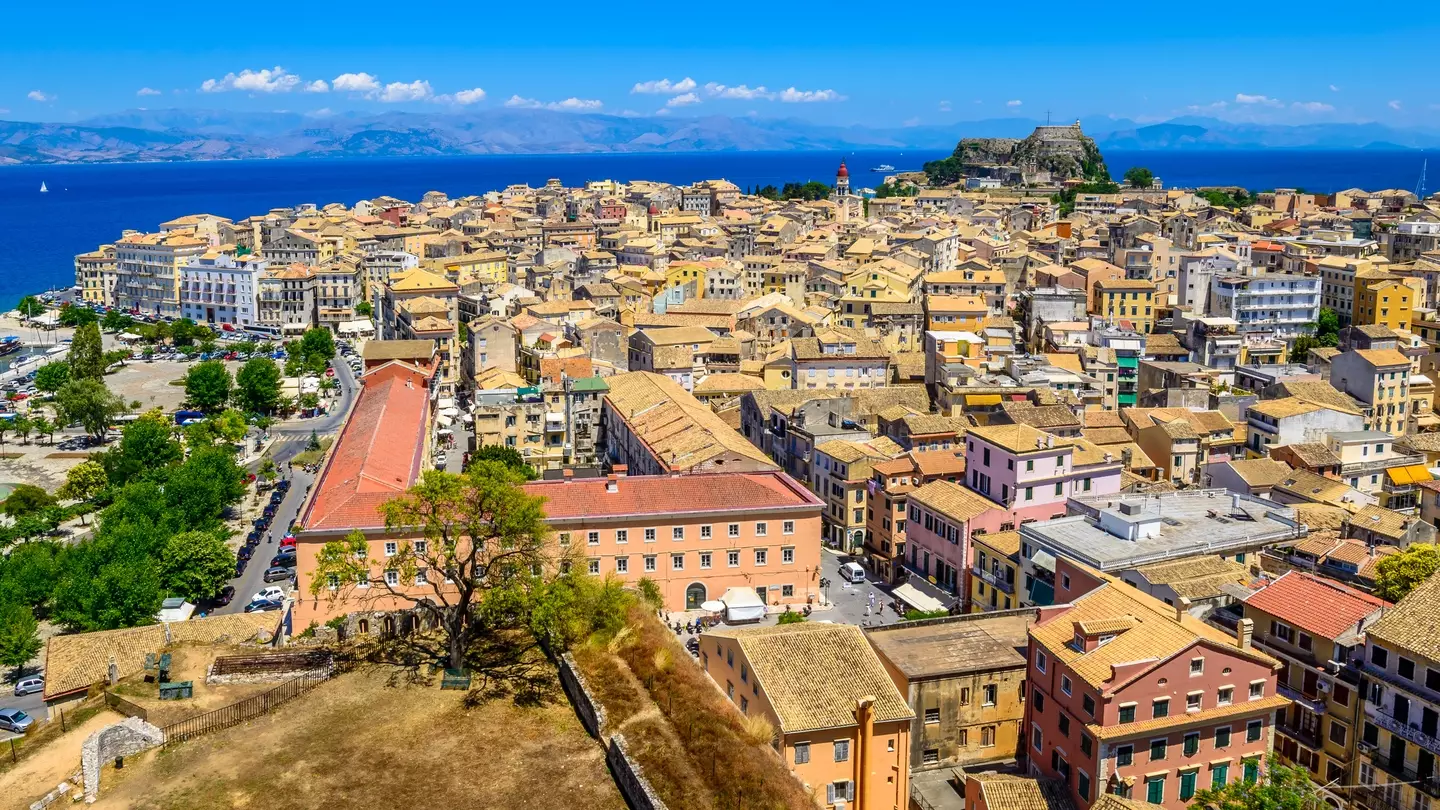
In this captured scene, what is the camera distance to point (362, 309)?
98125 mm

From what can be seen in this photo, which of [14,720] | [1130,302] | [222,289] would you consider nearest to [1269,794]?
[14,720]

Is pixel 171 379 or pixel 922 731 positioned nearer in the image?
pixel 922 731

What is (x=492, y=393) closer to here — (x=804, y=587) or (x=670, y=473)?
(x=670, y=473)

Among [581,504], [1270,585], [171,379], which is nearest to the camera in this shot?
[1270,585]

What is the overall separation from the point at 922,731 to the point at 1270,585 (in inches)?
325

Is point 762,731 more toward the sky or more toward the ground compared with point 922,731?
more toward the sky

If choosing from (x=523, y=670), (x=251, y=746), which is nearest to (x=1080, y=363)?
(x=523, y=670)

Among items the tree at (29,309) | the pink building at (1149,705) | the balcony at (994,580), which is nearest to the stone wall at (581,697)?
the pink building at (1149,705)

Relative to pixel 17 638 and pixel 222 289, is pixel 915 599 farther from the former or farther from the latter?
pixel 222 289

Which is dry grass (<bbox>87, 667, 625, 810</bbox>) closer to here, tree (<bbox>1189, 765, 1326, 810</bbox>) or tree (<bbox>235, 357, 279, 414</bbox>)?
tree (<bbox>1189, 765, 1326, 810</bbox>)

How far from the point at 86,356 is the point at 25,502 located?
26385mm

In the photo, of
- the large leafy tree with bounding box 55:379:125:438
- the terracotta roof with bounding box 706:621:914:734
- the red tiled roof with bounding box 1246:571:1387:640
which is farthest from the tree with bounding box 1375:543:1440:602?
the large leafy tree with bounding box 55:379:125:438

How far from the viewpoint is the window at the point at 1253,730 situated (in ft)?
76.6

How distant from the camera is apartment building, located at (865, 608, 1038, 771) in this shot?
25109mm
